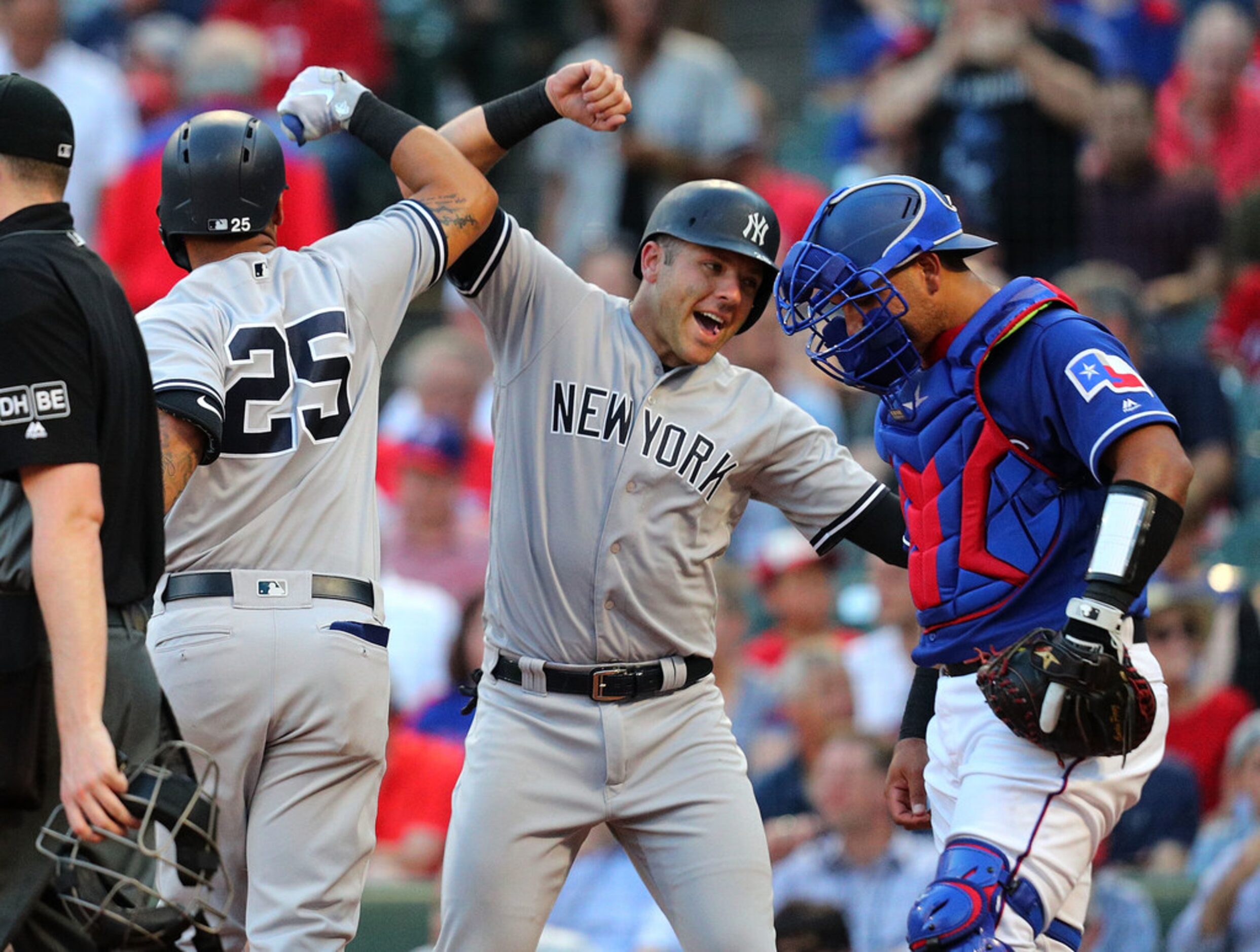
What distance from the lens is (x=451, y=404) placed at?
384 inches

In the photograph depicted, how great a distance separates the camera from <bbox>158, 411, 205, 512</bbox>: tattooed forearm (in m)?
4.10

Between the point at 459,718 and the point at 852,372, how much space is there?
4045mm

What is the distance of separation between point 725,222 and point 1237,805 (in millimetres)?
3689

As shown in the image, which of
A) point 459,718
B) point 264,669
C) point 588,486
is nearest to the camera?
point 264,669

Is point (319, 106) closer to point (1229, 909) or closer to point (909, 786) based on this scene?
point (909, 786)

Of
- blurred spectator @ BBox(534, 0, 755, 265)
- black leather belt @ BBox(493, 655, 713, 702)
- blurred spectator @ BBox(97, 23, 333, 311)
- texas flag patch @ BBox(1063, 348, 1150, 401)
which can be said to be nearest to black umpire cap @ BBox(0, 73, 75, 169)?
black leather belt @ BBox(493, 655, 713, 702)

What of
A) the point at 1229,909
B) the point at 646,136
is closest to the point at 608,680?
the point at 1229,909

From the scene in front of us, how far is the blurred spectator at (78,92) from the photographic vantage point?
10508mm

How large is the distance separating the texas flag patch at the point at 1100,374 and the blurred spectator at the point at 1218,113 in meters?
6.57

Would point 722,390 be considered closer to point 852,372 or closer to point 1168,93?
point 852,372

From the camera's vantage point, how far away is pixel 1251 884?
22.5 feet

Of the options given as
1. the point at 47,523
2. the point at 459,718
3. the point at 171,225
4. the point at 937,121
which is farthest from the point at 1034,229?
the point at 47,523

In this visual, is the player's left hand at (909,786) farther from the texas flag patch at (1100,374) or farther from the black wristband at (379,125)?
the black wristband at (379,125)

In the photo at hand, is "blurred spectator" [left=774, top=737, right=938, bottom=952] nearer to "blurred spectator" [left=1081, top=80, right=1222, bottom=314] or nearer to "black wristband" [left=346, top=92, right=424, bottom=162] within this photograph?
"black wristband" [left=346, top=92, right=424, bottom=162]
